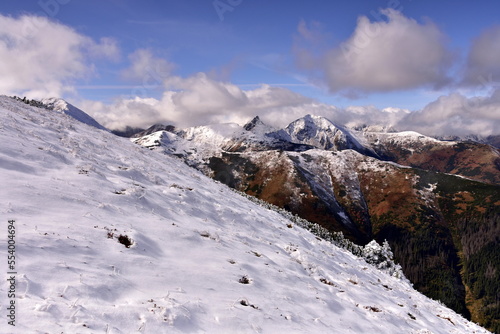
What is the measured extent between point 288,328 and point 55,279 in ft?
27.0

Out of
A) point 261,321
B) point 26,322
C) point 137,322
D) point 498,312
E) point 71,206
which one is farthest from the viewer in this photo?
point 498,312

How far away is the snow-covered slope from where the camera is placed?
8.19 metres

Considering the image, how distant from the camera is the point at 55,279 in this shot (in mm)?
8359

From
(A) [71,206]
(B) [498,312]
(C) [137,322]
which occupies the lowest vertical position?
(B) [498,312]

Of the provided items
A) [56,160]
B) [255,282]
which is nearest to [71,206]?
[56,160]

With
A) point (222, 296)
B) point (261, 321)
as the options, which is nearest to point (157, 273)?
point (222, 296)

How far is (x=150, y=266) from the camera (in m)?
11.1

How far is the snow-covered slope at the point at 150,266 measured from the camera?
819 cm

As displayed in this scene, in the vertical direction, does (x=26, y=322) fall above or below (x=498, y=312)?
above

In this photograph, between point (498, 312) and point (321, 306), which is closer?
point (321, 306)

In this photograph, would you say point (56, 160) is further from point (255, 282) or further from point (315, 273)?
point (315, 273)

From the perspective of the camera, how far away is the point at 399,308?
19375mm

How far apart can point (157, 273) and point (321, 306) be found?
8.36 meters

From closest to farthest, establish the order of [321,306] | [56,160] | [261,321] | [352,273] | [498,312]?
[261,321] → [321,306] → [56,160] → [352,273] → [498,312]
